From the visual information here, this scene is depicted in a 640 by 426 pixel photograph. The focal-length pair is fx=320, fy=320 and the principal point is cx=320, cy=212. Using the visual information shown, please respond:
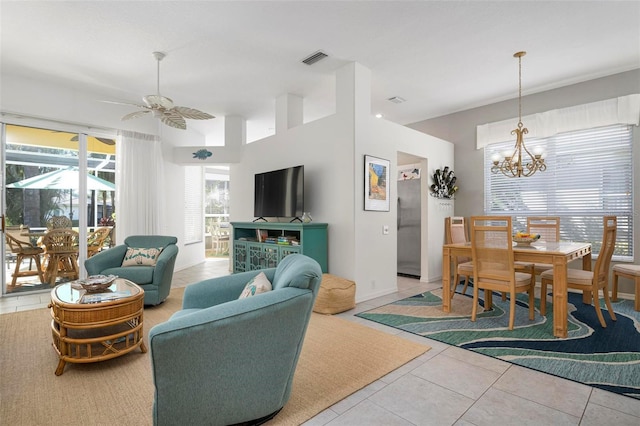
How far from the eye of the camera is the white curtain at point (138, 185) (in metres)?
5.28

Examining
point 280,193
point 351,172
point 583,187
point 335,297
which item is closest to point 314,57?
point 351,172

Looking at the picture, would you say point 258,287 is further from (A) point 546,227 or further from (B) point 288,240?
(A) point 546,227

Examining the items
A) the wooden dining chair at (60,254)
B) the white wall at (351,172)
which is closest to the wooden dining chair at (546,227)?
the white wall at (351,172)

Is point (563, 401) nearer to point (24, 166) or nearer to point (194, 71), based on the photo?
point (194, 71)

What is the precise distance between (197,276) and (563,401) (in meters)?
5.45

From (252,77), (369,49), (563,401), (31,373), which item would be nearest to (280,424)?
(563,401)

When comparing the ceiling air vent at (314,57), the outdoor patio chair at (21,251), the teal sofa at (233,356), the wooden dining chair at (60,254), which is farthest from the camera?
the wooden dining chair at (60,254)

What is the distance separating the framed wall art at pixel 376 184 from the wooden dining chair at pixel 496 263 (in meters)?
1.33

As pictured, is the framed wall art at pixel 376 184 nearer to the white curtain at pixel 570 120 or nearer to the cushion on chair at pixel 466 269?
the cushion on chair at pixel 466 269

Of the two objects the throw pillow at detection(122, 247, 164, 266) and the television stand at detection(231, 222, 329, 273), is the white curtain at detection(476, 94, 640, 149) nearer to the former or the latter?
the television stand at detection(231, 222, 329, 273)

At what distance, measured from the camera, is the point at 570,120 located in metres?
4.55

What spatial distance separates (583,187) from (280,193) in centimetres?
430

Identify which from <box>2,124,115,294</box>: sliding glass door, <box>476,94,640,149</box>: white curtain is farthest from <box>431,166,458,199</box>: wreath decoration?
<box>2,124,115,294</box>: sliding glass door

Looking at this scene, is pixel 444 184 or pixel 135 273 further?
pixel 444 184
